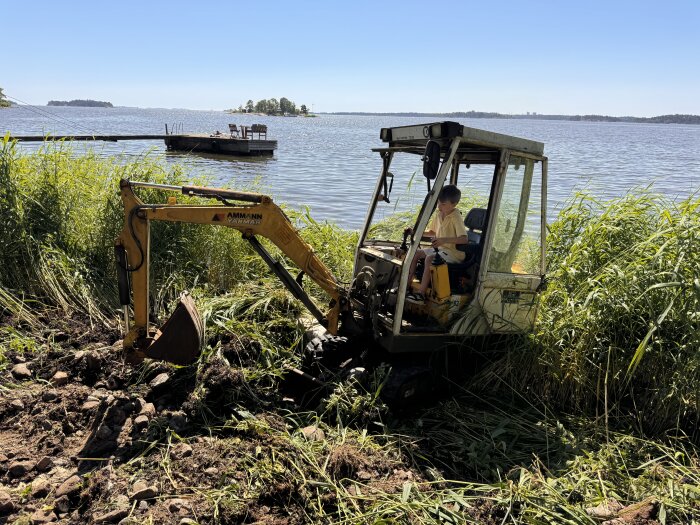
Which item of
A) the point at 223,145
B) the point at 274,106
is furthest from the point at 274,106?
the point at 223,145

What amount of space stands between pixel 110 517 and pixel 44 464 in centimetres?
86

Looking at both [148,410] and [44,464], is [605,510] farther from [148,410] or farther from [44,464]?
[44,464]

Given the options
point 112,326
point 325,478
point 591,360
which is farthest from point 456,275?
point 112,326

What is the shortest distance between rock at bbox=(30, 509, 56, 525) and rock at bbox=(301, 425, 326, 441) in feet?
5.59

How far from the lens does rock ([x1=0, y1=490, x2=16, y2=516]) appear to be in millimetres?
3262

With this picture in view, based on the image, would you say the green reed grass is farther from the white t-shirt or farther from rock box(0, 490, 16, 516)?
rock box(0, 490, 16, 516)

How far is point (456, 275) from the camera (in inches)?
198

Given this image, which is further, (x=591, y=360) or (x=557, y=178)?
(x=557, y=178)

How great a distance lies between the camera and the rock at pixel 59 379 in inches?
188

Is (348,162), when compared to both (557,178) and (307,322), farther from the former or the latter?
(307,322)

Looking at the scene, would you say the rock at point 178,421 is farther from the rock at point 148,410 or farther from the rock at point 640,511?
the rock at point 640,511

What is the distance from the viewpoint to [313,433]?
4219 mm

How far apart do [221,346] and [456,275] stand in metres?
2.31

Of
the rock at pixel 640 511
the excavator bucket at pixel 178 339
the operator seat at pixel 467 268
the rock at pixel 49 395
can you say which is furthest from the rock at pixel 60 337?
the rock at pixel 640 511
